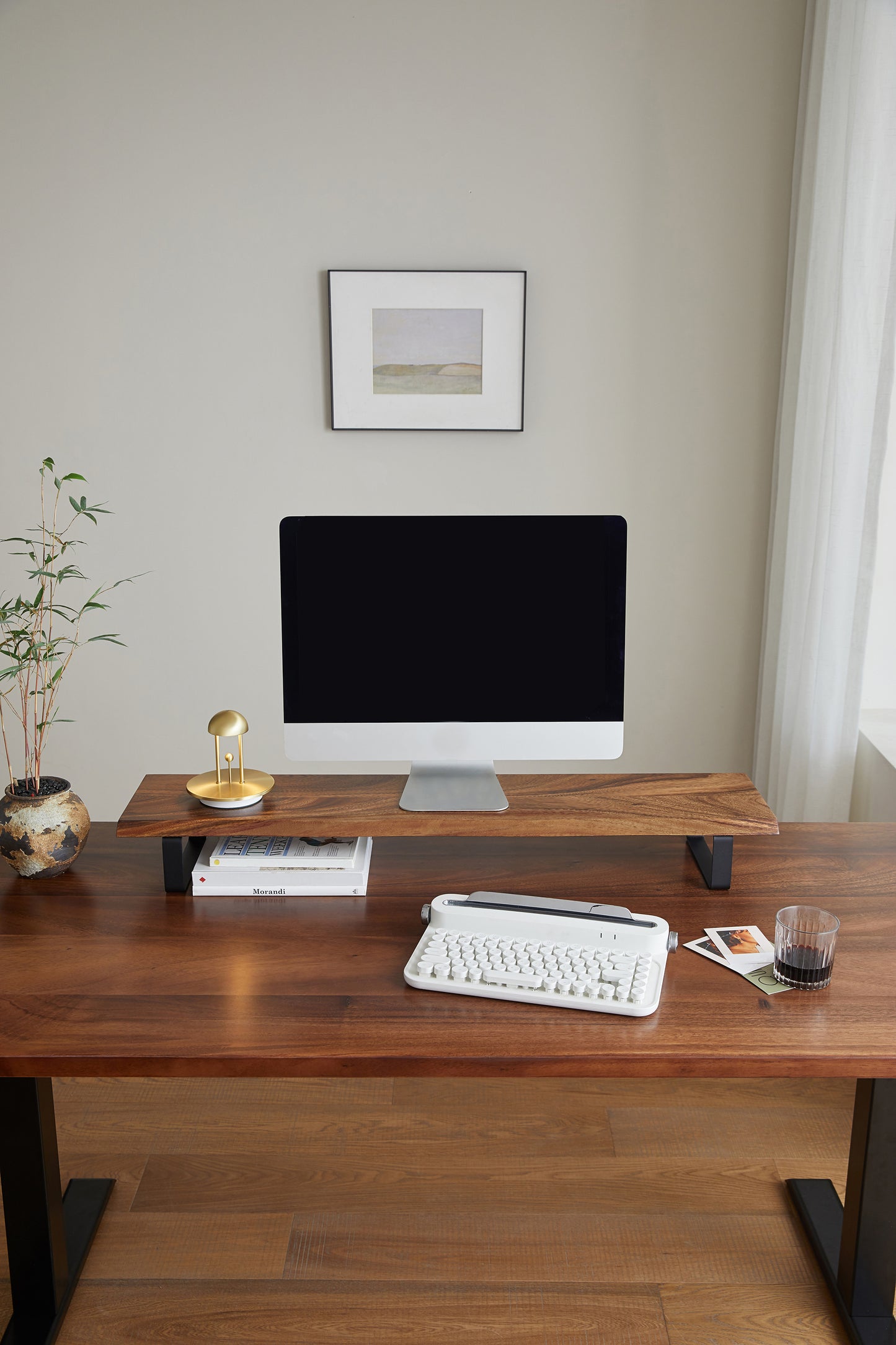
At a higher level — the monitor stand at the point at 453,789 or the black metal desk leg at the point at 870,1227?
the monitor stand at the point at 453,789

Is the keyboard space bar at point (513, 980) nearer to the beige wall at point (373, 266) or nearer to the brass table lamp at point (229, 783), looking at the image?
the brass table lamp at point (229, 783)

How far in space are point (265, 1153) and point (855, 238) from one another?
7.48ft

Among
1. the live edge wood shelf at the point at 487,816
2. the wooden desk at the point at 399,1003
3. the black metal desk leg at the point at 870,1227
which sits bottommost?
the black metal desk leg at the point at 870,1227

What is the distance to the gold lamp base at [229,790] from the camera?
168cm

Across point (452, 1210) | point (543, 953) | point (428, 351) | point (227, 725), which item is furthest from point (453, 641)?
point (428, 351)

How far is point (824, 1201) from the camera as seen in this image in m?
1.88

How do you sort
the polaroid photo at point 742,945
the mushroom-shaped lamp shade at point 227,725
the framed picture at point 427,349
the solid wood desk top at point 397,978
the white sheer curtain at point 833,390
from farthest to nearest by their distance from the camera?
1. the framed picture at point 427,349
2. the white sheer curtain at point 833,390
3. the mushroom-shaped lamp shade at point 227,725
4. the polaroid photo at point 742,945
5. the solid wood desk top at point 397,978

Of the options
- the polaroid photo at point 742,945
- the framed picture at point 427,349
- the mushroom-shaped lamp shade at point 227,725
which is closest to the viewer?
the polaroid photo at point 742,945

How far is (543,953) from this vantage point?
1.47 meters

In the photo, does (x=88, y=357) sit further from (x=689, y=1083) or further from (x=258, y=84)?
(x=689, y=1083)

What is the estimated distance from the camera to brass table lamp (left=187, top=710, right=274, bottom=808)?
65.1 inches

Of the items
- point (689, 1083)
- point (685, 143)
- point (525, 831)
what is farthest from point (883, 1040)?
point (685, 143)

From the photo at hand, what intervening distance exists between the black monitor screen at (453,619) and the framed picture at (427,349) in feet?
4.69

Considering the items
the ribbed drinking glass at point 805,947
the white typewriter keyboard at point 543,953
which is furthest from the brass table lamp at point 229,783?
the ribbed drinking glass at point 805,947
